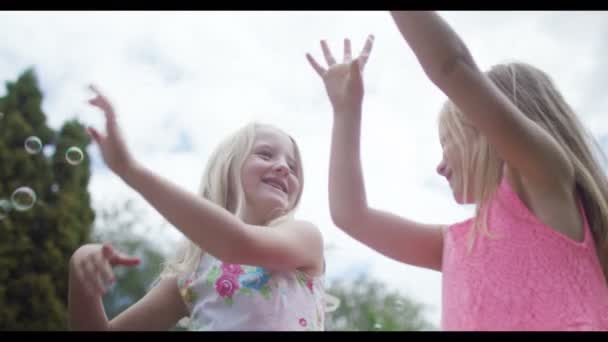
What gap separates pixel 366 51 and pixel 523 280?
0.91 meters

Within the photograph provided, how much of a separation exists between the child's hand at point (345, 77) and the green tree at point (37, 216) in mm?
9022

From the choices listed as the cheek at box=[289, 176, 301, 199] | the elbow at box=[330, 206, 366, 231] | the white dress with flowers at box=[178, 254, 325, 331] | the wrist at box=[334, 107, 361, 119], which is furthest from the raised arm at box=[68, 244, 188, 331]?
the wrist at box=[334, 107, 361, 119]

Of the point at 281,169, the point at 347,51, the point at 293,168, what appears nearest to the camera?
the point at 347,51

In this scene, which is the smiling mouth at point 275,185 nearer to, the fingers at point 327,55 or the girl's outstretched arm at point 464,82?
the fingers at point 327,55

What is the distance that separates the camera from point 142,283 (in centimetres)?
1317

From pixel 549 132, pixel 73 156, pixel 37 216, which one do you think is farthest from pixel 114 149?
pixel 37 216

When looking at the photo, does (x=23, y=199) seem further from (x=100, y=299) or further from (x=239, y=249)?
(x=239, y=249)

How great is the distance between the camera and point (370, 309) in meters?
13.3

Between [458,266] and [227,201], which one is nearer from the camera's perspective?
[458,266]

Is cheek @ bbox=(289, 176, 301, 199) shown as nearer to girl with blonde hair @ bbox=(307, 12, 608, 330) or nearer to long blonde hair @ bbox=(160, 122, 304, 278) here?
long blonde hair @ bbox=(160, 122, 304, 278)

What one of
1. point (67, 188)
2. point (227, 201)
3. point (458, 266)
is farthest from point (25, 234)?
point (458, 266)

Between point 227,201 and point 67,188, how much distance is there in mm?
10021
